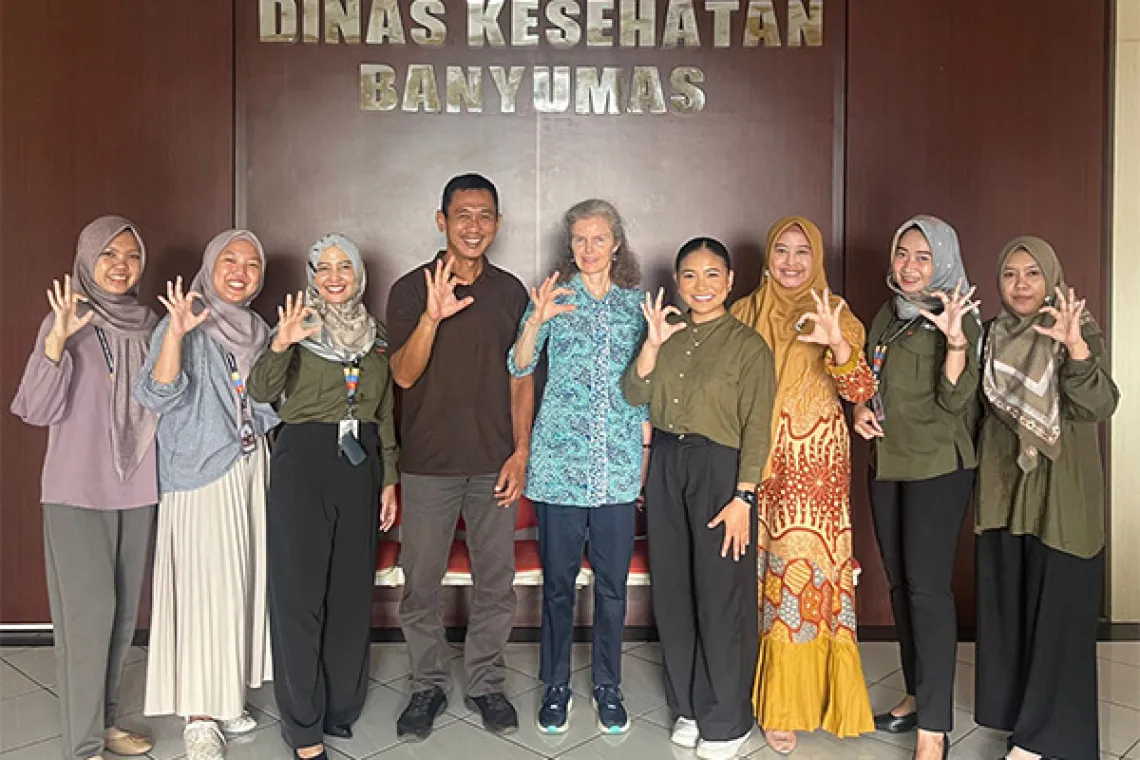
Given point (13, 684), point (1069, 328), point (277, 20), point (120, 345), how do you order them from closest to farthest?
1. point (1069, 328)
2. point (120, 345)
3. point (13, 684)
4. point (277, 20)

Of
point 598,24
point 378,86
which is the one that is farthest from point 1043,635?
point 378,86

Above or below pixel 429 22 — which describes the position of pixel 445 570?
below

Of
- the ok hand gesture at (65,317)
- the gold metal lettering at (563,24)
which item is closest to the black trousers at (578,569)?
the ok hand gesture at (65,317)

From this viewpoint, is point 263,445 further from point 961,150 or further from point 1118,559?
point 1118,559

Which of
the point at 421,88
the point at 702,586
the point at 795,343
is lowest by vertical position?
the point at 702,586

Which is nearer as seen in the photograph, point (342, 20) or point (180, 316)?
point (180, 316)

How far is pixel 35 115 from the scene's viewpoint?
423 centimetres

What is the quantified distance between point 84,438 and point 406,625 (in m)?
1.25

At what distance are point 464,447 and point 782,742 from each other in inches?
58.4

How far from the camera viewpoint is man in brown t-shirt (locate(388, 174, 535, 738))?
11.2 ft

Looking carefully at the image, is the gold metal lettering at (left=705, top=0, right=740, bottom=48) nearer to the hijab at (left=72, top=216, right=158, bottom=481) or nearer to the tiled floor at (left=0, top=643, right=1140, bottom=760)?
the hijab at (left=72, top=216, right=158, bottom=481)

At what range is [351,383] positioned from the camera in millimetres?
3162

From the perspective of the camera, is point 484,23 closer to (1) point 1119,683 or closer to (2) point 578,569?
(2) point 578,569

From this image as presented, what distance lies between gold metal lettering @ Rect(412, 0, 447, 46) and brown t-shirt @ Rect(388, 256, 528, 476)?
4.53ft
